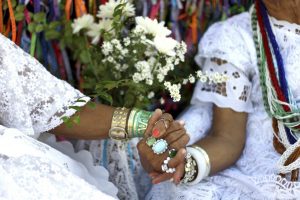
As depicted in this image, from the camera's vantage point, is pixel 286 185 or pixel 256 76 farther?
pixel 256 76

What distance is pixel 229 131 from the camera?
1.95 m

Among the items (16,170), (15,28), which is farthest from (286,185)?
(15,28)

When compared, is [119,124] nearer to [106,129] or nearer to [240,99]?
[106,129]

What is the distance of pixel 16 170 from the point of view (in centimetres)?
136

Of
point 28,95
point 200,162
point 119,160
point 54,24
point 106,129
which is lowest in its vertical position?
point 119,160

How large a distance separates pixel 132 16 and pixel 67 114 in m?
0.50

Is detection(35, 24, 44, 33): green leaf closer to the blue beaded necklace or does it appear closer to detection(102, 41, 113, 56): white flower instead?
detection(102, 41, 113, 56): white flower

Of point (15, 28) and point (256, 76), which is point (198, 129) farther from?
point (15, 28)

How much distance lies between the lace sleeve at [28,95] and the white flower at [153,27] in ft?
1.06

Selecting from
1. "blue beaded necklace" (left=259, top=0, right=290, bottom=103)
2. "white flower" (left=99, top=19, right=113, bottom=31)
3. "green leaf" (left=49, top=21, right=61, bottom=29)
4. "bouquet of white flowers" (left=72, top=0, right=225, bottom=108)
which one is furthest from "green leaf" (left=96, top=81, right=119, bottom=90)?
"blue beaded necklace" (left=259, top=0, right=290, bottom=103)

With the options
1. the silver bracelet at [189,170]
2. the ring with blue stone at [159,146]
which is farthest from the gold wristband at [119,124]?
the silver bracelet at [189,170]

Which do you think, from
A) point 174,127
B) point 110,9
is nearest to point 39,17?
point 110,9

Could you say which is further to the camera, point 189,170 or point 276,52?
point 276,52

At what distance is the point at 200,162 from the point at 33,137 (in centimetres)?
52
